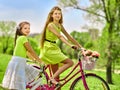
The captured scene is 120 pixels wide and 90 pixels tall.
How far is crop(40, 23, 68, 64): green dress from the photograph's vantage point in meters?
6.99

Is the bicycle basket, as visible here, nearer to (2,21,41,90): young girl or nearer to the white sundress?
(2,21,41,90): young girl

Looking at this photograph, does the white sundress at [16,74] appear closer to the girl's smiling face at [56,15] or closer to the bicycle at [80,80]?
the bicycle at [80,80]

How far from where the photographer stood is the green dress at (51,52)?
22.9ft

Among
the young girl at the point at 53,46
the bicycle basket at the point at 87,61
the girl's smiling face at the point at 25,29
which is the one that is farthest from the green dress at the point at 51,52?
the girl's smiling face at the point at 25,29

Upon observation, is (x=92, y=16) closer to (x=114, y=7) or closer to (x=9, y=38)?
(x=114, y=7)

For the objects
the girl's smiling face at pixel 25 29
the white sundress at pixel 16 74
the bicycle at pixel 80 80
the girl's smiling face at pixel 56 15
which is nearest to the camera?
the white sundress at pixel 16 74

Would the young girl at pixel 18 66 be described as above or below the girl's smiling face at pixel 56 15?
below

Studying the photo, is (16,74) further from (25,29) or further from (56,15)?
(56,15)

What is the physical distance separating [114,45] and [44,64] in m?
18.2

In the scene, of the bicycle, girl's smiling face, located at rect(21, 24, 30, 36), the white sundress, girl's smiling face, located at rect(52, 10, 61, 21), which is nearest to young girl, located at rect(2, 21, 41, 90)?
the white sundress

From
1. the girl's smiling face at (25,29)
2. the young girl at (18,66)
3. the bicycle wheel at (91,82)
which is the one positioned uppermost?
the girl's smiling face at (25,29)

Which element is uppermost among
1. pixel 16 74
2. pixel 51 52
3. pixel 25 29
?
pixel 25 29

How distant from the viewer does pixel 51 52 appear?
701 cm

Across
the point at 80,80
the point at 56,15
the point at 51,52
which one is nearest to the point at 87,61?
the point at 80,80
